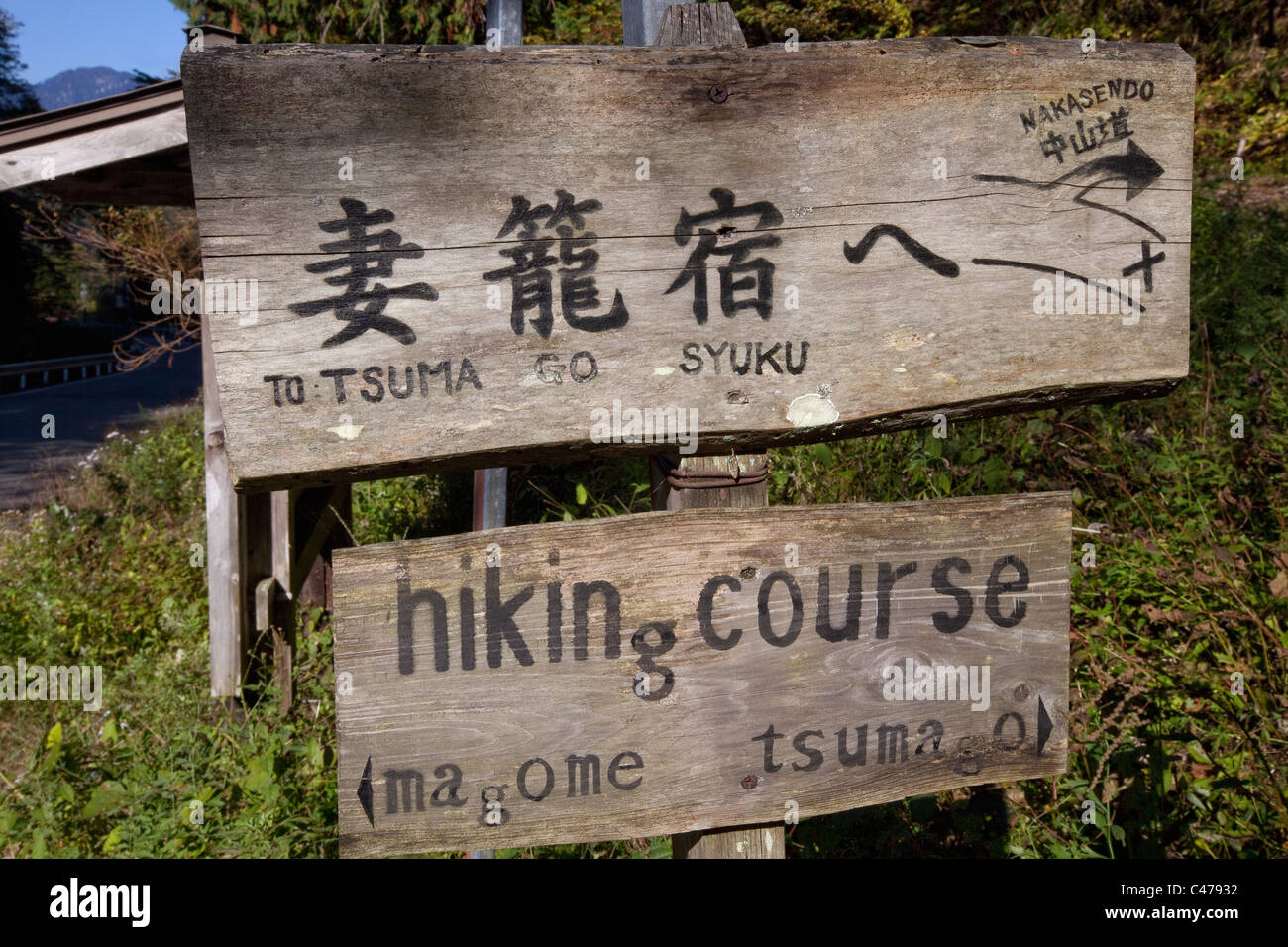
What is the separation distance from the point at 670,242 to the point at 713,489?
449mm

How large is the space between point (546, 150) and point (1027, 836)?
8.87 feet

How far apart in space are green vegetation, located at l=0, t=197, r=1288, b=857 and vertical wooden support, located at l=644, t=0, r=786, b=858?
128 cm

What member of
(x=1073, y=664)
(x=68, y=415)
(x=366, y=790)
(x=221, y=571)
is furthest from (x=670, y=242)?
(x=68, y=415)

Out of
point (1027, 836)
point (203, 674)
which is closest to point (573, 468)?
point (203, 674)

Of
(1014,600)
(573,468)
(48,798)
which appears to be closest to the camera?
(1014,600)

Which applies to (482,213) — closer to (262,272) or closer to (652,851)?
(262,272)

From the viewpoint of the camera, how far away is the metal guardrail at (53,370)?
17.8 m

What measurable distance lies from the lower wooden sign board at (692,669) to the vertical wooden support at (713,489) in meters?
0.11

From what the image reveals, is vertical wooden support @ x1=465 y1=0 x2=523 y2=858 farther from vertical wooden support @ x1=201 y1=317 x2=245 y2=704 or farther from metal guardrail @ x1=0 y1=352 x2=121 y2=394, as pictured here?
metal guardrail @ x1=0 y1=352 x2=121 y2=394

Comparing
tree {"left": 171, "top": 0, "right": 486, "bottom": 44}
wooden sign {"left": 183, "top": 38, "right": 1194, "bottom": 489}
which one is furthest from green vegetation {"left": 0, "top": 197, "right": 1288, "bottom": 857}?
tree {"left": 171, "top": 0, "right": 486, "bottom": 44}

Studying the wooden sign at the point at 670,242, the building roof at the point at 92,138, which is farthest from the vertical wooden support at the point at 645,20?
Result: the building roof at the point at 92,138

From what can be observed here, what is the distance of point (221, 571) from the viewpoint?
4250 millimetres

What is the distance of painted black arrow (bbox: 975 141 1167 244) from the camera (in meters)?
1.48

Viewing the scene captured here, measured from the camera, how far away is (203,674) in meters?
4.45
